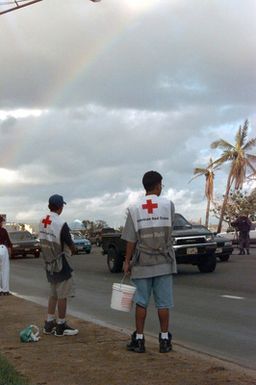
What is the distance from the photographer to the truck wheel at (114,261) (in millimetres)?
18000

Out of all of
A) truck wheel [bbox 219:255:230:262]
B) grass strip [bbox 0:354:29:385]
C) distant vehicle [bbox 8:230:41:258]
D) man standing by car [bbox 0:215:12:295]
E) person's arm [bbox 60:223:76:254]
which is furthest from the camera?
distant vehicle [bbox 8:230:41:258]

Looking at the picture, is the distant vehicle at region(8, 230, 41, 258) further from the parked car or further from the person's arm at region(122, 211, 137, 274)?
the person's arm at region(122, 211, 137, 274)

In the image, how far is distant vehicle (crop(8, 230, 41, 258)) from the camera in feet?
99.3

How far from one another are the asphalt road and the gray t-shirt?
4.41 ft

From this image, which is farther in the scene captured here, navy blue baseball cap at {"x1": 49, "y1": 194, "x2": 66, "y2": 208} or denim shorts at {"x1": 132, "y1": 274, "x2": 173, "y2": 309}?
navy blue baseball cap at {"x1": 49, "y1": 194, "x2": 66, "y2": 208}

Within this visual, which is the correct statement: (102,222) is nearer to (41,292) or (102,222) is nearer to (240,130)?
(240,130)

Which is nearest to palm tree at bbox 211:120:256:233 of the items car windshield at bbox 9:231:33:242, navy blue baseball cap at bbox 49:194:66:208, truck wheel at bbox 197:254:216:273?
car windshield at bbox 9:231:33:242

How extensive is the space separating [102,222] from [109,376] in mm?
64430

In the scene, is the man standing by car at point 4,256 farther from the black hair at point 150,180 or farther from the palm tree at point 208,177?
the palm tree at point 208,177

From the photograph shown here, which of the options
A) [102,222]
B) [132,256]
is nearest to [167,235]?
[132,256]

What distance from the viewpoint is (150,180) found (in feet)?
20.7

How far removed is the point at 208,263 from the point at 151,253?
11052mm

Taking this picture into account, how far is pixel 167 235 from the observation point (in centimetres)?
613

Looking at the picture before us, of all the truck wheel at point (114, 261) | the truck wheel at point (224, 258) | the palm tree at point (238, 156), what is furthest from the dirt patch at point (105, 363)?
the palm tree at point (238, 156)
